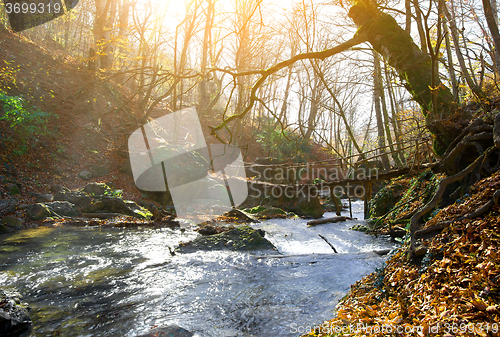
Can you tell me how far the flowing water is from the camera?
3.12 metres

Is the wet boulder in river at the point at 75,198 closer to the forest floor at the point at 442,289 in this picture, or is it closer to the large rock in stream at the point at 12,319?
the large rock in stream at the point at 12,319

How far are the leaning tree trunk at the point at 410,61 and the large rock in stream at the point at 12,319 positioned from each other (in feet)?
21.7

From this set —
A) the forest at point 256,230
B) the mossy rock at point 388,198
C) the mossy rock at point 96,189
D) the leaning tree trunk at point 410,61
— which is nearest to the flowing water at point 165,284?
the forest at point 256,230

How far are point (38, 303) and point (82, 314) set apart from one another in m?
0.77

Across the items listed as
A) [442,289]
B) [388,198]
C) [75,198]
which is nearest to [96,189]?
[75,198]

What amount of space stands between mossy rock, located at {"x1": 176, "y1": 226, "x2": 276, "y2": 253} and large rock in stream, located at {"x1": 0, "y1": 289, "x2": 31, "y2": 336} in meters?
3.34

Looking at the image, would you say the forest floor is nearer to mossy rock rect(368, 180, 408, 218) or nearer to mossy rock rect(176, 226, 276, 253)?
mossy rock rect(176, 226, 276, 253)

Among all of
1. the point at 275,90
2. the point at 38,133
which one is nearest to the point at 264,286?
the point at 38,133

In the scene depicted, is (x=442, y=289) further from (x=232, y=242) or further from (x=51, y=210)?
(x=51, y=210)

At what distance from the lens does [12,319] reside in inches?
111

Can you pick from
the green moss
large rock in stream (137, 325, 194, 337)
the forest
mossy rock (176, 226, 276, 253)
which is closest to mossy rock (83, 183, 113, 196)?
the forest

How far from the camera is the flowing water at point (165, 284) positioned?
3.12 meters

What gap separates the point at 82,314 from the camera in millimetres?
3301

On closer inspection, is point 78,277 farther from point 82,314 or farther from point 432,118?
point 432,118
